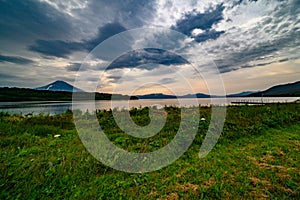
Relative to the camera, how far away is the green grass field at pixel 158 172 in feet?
12.0

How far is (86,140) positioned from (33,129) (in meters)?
3.65

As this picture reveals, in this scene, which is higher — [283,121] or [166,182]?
[283,121]

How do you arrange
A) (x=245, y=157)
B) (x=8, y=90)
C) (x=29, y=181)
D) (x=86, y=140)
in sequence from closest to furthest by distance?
(x=29, y=181) < (x=245, y=157) < (x=86, y=140) < (x=8, y=90)

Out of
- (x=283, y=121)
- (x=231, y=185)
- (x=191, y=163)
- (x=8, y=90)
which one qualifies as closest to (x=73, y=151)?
(x=191, y=163)

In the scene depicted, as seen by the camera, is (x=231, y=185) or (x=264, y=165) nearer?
(x=231, y=185)

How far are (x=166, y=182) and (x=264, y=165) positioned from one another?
122 inches

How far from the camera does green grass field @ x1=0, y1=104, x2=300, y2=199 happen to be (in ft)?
12.0

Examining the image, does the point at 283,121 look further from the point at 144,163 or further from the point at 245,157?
the point at 144,163

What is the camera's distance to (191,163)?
5219 mm

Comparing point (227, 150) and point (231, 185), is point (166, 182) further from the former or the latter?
point (227, 150)

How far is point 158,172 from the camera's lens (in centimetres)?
466

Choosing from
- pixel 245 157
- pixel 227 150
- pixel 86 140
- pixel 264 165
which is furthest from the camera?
pixel 86 140

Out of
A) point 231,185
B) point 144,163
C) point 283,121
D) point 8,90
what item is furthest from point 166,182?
point 8,90

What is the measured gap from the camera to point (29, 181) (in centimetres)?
388
